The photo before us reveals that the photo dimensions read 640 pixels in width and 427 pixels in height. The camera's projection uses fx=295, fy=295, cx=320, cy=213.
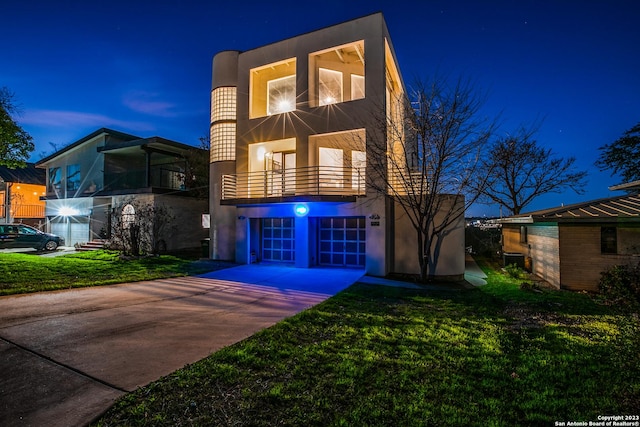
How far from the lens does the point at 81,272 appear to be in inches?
440

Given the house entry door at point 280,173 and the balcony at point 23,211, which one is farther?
the balcony at point 23,211

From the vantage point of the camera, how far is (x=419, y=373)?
3.84 m

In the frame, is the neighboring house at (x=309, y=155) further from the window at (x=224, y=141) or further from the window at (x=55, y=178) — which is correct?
the window at (x=55, y=178)

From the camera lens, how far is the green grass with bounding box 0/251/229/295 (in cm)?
890

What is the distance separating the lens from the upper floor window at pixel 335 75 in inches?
553

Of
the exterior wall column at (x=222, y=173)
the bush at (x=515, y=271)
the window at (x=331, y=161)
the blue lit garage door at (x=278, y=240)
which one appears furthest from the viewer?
the exterior wall column at (x=222, y=173)

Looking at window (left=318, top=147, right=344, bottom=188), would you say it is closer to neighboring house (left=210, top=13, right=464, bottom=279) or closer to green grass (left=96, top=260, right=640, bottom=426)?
neighboring house (left=210, top=13, right=464, bottom=279)

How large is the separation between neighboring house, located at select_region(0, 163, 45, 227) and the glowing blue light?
31859 millimetres

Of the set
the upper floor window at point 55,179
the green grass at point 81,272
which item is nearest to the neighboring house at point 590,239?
the green grass at point 81,272

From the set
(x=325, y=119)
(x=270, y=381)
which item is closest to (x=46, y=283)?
(x=270, y=381)

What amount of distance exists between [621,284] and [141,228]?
2173 centimetres

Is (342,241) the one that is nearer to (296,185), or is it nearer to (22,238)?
(296,185)

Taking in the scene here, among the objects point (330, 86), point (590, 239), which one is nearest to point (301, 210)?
point (330, 86)

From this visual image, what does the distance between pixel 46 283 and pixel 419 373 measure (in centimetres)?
1097
